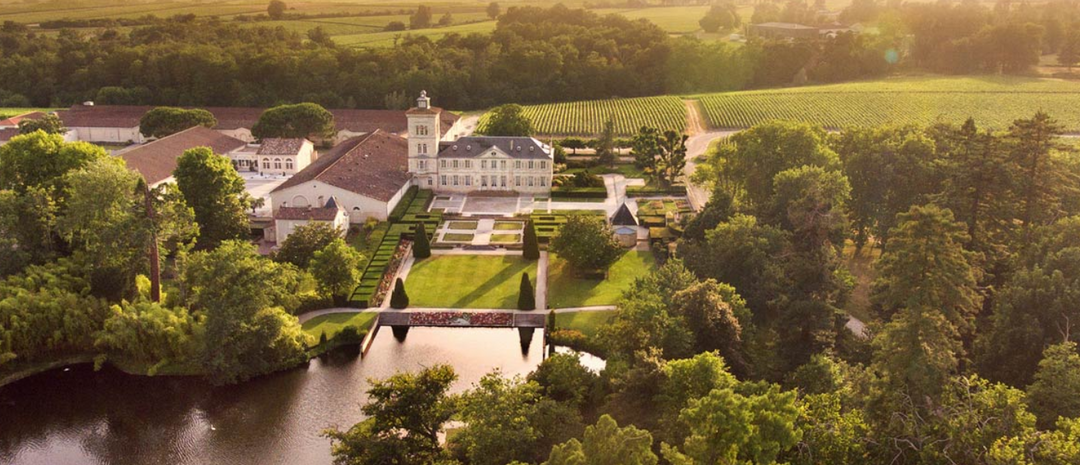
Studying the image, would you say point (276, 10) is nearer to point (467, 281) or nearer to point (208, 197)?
point (208, 197)

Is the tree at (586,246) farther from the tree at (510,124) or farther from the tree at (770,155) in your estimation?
the tree at (510,124)

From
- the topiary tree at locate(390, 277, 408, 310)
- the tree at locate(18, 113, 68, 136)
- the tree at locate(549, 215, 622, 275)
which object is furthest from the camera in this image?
the tree at locate(18, 113, 68, 136)

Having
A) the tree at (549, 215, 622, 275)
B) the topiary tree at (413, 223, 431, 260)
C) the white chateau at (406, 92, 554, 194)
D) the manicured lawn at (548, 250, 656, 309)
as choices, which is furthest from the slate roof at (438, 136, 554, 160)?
the tree at (549, 215, 622, 275)

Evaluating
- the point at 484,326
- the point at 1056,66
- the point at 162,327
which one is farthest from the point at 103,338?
the point at 1056,66

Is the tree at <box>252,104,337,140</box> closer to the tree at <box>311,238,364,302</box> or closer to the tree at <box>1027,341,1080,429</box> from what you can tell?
the tree at <box>311,238,364,302</box>

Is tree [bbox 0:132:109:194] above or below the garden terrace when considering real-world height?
above

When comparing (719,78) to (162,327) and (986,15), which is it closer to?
(986,15)
